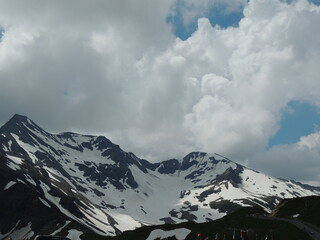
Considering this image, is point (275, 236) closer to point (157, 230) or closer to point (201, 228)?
point (201, 228)

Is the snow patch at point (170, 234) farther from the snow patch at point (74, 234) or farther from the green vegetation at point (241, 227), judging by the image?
the snow patch at point (74, 234)

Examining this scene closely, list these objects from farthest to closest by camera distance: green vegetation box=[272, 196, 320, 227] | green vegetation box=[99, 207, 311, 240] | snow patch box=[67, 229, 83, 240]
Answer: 1. snow patch box=[67, 229, 83, 240]
2. green vegetation box=[272, 196, 320, 227]
3. green vegetation box=[99, 207, 311, 240]

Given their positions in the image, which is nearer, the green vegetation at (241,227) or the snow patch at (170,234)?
the green vegetation at (241,227)

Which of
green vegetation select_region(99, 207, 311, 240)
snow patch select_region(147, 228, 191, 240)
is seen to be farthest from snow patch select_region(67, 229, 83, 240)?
snow patch select_region(147, 228, 191, 240)

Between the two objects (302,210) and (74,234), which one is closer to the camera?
(302,210)

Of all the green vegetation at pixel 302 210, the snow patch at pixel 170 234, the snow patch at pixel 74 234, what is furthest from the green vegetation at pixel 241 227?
the snow patch at pixel 74 234

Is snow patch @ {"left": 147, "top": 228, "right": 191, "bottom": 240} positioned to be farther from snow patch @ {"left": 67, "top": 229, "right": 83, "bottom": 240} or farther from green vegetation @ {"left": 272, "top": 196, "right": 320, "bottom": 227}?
snow patch @ {"left": 67, "top": 229, "right": 83, "bottom": 240}

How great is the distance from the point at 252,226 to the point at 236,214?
956 inches

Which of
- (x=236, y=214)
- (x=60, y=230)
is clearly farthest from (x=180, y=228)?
(x=60, y=230)

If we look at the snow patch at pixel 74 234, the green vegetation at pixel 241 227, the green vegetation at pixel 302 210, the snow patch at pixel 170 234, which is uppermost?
the green vegetation at pixel 302 210

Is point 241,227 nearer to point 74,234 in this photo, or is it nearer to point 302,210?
point 302,210

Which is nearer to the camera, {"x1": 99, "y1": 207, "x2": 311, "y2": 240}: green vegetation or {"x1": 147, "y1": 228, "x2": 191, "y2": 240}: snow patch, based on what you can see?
{"x1": 99, "y1": 207, "x2": 311, "y2": 240}: green vegetation

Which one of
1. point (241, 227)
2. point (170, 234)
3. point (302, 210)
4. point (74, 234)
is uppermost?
point (302, 210)

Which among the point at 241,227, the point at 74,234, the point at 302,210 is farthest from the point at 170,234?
the point at 74,234
